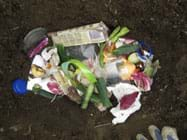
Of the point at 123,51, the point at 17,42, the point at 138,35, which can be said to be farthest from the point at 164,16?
the point at 17,42

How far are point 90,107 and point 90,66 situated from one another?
0.22 metres

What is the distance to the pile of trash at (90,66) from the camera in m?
1.91

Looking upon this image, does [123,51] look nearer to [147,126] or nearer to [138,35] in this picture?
[138,35]

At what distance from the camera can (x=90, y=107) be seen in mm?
2100

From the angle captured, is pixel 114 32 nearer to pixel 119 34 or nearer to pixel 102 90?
pixel 119 34

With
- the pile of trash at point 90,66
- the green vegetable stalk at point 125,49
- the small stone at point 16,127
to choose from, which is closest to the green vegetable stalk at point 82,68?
the pile of trash at point 90,66

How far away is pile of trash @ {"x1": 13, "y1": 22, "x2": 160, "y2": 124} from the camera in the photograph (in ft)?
6.26

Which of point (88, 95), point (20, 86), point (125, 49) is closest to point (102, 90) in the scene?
point (88, 95)

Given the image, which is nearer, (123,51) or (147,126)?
(123,51)

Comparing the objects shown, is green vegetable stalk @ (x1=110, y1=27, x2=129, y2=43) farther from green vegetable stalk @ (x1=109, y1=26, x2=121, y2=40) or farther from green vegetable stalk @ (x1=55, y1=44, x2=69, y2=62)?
green vegetable stalk @ (x1=55, y1=44, x2=69, y2=62)

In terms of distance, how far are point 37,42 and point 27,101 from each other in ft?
0.76

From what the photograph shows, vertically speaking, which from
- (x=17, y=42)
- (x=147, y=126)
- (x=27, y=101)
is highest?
(x=17, y=42)

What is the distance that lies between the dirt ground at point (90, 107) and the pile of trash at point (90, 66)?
0.18 ft

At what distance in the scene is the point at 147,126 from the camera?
7.02 feet
